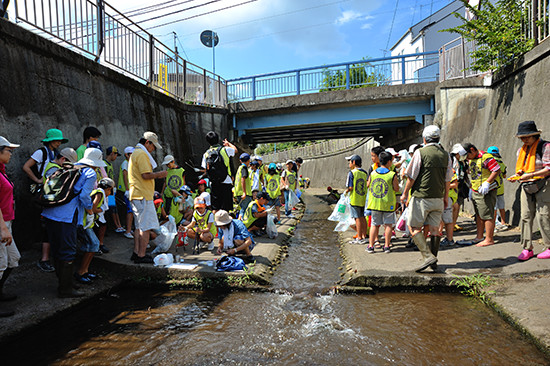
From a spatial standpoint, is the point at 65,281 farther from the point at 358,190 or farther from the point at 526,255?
the point at 526,255

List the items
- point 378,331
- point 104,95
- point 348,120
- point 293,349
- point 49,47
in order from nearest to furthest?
point 293,349 < point 378,331 < point 49,47 < point 104,95 < point 348,120

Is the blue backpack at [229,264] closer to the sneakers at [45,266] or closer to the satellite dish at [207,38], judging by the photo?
the sneakers at [45,266]

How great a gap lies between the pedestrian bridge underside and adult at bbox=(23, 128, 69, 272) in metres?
13.0

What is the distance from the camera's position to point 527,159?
5.44 metres

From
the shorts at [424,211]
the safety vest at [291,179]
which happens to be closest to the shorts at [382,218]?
the shorts at [424,211]

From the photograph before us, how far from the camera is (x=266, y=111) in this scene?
1811 centimetres

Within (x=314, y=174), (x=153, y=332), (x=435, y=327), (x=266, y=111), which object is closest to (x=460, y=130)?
(x=266, y=111)

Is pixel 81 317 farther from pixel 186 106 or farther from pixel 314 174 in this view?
pixel 314 174

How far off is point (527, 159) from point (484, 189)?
1067 millimetres

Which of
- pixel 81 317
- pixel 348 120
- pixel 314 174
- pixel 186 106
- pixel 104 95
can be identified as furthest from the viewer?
pixel 314 174

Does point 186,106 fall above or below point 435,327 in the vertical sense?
above

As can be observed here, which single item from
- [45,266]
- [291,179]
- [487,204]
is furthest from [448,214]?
[45,266]

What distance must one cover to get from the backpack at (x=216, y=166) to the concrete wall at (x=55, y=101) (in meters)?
2.59

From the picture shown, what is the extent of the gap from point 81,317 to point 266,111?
588 inches
